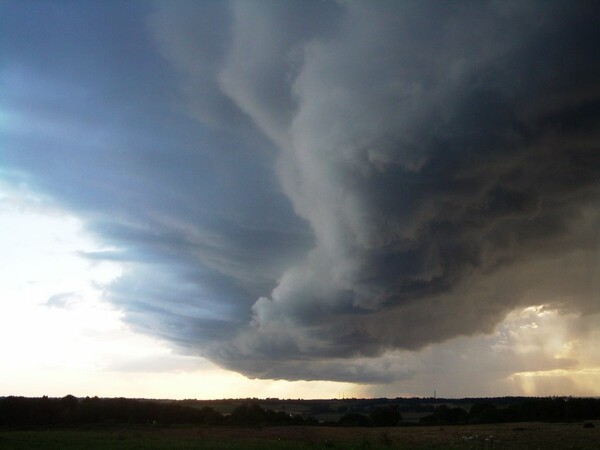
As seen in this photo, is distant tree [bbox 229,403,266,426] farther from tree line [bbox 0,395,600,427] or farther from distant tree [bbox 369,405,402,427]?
distant tree [bbox 369,405,402,427]

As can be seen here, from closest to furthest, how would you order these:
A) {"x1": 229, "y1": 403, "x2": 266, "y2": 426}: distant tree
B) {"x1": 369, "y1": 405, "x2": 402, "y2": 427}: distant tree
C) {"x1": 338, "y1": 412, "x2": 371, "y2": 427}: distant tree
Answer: {"x1": 229, "y1": 403, "x2": 266, "y2": 426}: distant tree → {"x1": 338, "y1": 412, "x2": 371, "y2": 427}: distant tree → {"x1": 369, "y1": 405, "x2": 402, "y2": 427}: distant tree

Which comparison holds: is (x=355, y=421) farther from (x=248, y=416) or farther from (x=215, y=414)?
(x=215, y=414)

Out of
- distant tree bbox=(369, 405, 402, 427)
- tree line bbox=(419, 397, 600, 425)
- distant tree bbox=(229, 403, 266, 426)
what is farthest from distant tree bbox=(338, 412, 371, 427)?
distant tree bbox=(229, 403, 266, 426)

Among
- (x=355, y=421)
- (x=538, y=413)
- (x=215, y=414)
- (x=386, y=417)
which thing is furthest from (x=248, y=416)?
(x=538, y=413)

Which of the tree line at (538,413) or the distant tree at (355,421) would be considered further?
the distant tree at (355,421)

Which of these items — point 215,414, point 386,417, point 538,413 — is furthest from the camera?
point 215,414

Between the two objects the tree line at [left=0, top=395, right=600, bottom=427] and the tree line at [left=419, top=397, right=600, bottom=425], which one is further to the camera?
the tree line at [left=0, top=395, right=600, bottom=427]

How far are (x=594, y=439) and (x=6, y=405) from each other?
12725cm

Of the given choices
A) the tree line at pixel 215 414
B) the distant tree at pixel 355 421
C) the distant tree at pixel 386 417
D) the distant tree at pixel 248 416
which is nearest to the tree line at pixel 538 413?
the tree line at pixel 215 414

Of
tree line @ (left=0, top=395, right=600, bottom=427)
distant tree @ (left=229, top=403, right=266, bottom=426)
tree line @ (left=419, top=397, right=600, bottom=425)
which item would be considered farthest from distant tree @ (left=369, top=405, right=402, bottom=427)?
distant tree @ (left=229, top=403, right=266, bottom=426)

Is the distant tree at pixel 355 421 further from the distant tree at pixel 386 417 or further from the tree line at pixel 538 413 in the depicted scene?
the tree line at pixel 538 413

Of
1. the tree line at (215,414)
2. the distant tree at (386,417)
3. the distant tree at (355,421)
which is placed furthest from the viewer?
the distant tree at (386,417)

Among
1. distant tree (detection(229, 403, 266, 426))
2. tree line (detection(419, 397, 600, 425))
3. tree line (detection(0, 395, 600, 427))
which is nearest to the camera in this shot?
tree line (detection(419, 397, 600, 425))

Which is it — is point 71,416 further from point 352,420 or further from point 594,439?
point 594,439
